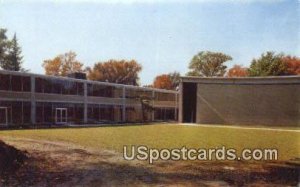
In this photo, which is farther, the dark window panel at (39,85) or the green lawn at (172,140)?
the dark window panel at (39,85)

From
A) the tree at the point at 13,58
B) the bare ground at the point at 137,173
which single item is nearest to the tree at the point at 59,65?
the tree at the point at 13,58

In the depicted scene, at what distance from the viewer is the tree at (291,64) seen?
152 ft

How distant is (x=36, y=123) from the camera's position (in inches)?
1216

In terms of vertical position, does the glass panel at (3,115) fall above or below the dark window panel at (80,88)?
below

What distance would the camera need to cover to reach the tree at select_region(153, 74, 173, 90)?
69688 mm

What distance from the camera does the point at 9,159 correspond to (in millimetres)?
8789

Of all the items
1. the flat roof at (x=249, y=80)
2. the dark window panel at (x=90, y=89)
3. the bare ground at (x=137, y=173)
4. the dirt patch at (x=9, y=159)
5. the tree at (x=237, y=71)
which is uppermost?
the tree at (x=237, y=71)

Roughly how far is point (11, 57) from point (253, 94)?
39012 mm

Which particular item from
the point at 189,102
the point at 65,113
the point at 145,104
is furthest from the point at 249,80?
the point at 145,104

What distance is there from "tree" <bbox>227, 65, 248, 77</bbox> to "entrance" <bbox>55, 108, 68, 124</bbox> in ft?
94.2

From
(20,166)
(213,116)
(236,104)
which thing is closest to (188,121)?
(213,116)

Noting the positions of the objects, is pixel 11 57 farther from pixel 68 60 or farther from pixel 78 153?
pixel 78 153

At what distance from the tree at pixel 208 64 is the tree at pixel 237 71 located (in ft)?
15.9

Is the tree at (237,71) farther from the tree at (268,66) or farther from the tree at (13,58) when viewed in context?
the tree at (13,58)
